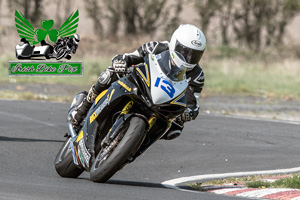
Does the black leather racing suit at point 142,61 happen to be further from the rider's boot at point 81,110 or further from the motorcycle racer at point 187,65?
the rider's boot at point 81,110

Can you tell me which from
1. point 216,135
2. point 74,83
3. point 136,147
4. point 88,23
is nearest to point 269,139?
point 216,135

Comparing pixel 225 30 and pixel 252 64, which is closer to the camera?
pixel 252 64

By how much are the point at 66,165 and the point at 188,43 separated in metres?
2.02

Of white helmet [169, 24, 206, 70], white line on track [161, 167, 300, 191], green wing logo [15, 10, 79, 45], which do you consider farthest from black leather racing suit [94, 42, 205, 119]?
green wing logo [15, 10, 79, 45]

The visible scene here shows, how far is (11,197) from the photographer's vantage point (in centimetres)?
624

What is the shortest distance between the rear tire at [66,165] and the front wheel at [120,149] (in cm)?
73

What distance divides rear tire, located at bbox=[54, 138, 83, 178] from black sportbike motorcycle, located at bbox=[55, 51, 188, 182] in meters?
0.26

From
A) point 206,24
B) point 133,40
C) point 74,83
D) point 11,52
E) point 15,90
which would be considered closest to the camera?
point 15,90

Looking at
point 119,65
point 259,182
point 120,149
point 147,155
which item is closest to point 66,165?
point 120,149

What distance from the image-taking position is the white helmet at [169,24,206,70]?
290 inches

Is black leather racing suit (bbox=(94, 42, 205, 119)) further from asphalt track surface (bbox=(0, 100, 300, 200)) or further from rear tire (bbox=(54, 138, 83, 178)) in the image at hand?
asphalt track surface (bbox=(0, 100, 300, 200))

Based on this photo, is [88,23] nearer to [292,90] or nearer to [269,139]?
[292,90]

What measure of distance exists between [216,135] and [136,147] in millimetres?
6243

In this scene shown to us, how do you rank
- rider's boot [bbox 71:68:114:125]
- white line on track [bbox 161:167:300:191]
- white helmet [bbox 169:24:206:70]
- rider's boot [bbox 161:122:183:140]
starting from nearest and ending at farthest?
1. white helmet [bbox 169:24:206:70]
2. rider's boot [bbox 161:122:183:140]
3. rider's boot [bbox 71:68:114:125]
4. white line on track [bbox 161:167:300:191]
